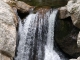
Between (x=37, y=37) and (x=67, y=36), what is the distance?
1745mm

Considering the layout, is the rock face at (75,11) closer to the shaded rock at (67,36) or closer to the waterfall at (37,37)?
the shaded rock at (67,36)

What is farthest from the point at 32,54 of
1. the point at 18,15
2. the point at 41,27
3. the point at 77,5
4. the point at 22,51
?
the point at 77,5

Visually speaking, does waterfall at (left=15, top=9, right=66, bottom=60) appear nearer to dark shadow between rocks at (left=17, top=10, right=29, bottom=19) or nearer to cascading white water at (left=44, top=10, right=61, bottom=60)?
cascading white water at (left=44, top=10, right=61, bottom=60)

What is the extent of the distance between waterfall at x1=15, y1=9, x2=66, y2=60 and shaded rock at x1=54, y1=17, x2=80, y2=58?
19.9 inches

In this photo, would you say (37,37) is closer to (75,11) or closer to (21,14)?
(21,14)

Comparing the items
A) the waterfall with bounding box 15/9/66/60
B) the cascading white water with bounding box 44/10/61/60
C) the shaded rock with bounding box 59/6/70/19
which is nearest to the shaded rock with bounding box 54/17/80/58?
the shaded rock with bounding box 59/6/70/19

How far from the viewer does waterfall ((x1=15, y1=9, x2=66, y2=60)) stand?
10.7m

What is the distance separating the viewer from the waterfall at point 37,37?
35.0 feet

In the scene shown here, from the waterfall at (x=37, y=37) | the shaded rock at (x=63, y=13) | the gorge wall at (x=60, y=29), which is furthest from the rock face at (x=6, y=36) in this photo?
the shaded rock at (x=63, y=13)

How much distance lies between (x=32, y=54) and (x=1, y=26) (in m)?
3.08

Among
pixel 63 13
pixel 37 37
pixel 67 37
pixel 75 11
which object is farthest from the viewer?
pixel 37 37

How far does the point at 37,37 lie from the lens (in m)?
11.1

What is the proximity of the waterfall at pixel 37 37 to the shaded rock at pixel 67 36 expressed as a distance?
505 millimetres

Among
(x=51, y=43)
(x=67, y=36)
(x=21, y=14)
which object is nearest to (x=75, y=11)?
(x=67, y=36)
